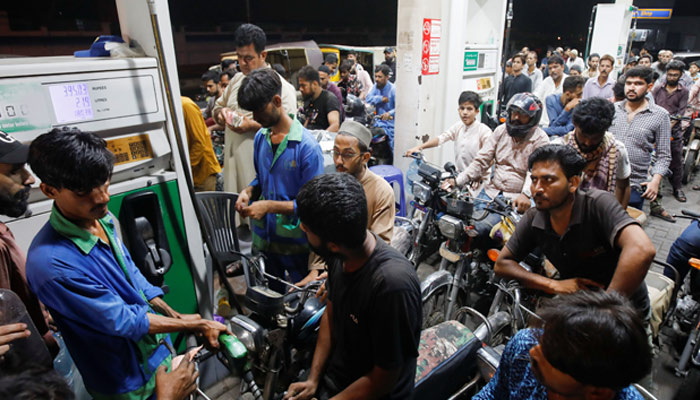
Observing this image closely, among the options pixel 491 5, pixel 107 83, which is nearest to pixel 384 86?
pixel 491 5

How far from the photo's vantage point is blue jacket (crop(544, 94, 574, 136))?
5.59m

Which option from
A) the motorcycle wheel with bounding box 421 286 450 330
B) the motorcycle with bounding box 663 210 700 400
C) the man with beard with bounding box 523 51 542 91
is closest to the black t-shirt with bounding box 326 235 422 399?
the motorcycle wheel with bounding box 421 286 450 330

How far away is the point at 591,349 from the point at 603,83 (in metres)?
7.16

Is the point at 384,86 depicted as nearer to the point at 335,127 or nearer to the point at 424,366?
the point at 335,127

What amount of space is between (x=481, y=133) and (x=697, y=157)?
5.49 meters

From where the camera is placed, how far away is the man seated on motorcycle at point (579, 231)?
197 cm

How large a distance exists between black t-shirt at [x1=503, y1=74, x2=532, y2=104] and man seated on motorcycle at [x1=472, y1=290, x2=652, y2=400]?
689cm

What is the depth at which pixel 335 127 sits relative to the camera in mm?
5199

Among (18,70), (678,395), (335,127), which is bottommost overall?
(678,395)

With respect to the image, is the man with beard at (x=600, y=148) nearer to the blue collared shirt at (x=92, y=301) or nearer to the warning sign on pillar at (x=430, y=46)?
the warning sign on pillar at (x=430, y=46)

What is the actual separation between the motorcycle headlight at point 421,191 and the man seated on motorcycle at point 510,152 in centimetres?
28

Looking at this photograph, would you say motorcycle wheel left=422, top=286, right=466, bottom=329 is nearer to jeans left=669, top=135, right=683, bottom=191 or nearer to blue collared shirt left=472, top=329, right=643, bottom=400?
blue collared shirt left=472, top=329, right=643, bottom=400

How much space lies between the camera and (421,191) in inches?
141

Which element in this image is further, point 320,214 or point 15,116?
point 15,116
